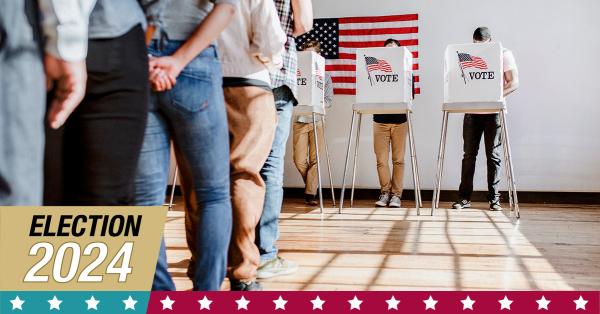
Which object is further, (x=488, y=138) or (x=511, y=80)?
(x=488, y=138)

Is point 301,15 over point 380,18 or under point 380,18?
under

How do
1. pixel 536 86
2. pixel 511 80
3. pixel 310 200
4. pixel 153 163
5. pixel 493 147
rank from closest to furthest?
pixel 153 163 → pixel 511 80 → pixel 493 147 → pixel 310 200 → pixel 536 86

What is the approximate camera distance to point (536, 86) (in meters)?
4.92

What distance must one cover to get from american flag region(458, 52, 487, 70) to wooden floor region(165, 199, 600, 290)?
0.93 metres

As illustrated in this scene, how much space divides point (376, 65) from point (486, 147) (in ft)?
3.63

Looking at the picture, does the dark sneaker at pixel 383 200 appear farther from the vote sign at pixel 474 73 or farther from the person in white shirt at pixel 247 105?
the person in white shirt at pixel 247 105

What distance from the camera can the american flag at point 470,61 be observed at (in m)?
3.48

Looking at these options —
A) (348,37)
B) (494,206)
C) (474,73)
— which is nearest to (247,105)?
(474,73)

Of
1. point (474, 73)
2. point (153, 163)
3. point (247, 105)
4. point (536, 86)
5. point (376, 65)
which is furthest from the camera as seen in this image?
Answer: point (536, 86)

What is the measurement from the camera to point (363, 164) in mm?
5281

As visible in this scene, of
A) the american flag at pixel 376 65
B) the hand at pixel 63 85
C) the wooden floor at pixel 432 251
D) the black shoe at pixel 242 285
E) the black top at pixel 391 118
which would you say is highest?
the american flag at pixel 376 65

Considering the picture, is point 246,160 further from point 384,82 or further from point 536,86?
point 536,86

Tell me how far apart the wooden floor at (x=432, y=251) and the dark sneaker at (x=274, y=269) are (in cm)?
4

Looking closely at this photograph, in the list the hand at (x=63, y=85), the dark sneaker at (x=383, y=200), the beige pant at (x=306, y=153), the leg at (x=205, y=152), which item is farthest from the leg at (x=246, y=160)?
the beige pant at (x=306, y=153)
